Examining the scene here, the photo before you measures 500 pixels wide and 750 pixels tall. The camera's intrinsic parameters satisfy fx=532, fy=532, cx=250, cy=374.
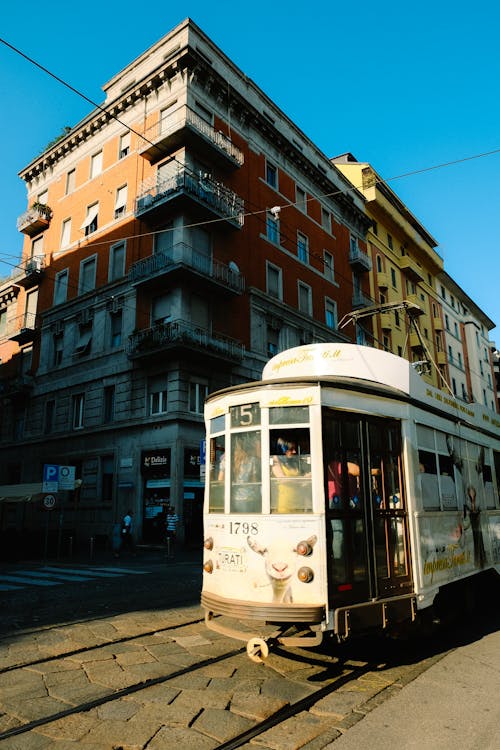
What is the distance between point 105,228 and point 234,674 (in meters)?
23.7

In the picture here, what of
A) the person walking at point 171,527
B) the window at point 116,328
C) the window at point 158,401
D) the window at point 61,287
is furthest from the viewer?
the window at point 61,287

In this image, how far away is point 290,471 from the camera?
5.45 m

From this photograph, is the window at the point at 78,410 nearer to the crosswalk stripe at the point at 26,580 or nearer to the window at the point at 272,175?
the crosswalk stripe at the point at 26,580

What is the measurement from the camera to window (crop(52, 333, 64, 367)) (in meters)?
26.6

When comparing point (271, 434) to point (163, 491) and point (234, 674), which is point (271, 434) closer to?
point (234, 674)

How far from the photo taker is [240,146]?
2575cm

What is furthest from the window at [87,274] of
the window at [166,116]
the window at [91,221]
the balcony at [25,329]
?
the window at [166,116]

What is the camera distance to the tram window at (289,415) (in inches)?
216

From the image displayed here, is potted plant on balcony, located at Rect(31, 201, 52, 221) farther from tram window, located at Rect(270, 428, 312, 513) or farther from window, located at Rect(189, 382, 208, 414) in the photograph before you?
tram window, located at Rect(270, 428, 312, 513)

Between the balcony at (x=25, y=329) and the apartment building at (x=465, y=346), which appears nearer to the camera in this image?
the balcony at (x=25, y=329)

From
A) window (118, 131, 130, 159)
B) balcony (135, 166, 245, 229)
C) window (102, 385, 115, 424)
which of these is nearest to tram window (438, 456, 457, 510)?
balcony (135, 166, 245, 229)

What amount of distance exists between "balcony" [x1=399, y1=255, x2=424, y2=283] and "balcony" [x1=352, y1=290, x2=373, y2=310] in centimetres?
817

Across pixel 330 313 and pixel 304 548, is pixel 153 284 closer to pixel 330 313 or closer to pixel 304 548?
pixel 330 313

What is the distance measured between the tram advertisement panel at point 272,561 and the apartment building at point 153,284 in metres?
14.4
